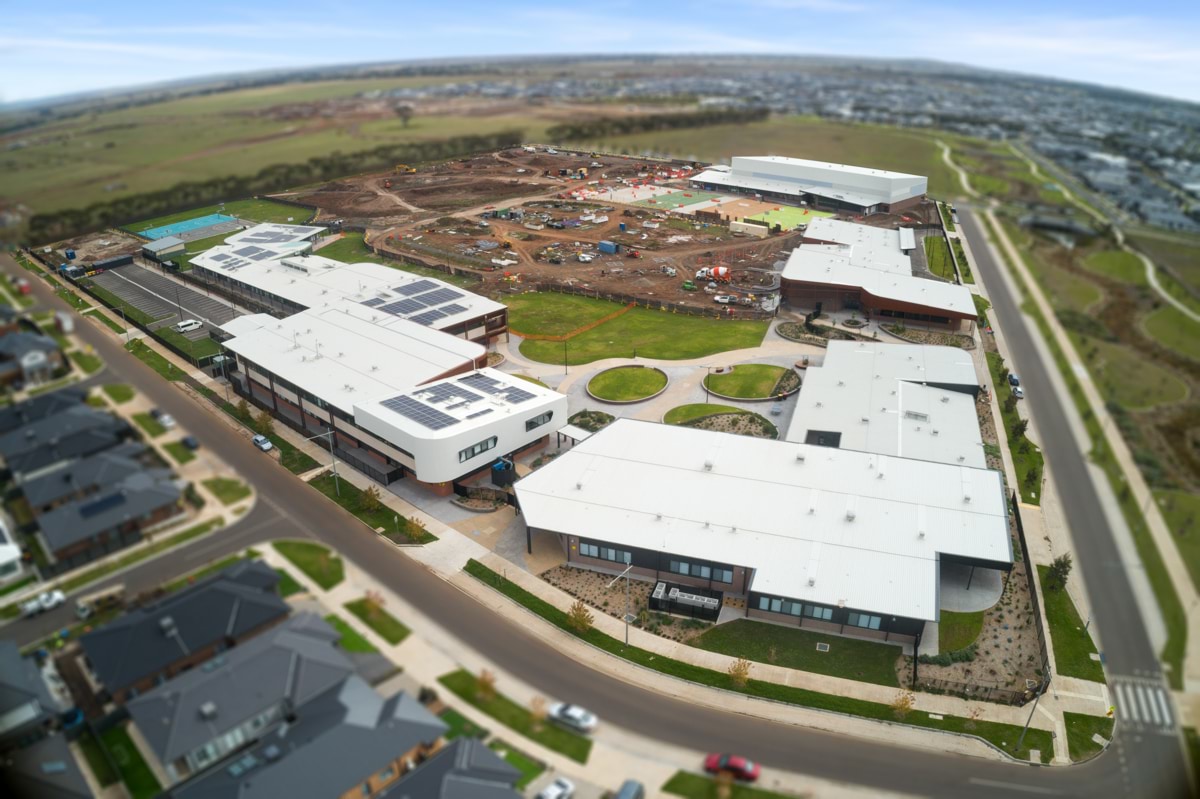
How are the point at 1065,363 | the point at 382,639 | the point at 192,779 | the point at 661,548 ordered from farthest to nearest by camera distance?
1. the point at 661,548
2. the point at 382,639
3. the point at 192,779
4. the point at 1065,363

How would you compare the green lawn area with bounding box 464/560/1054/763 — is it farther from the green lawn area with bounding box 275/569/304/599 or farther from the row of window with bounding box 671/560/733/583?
the green lawn area with bounding box 275/569/304/599

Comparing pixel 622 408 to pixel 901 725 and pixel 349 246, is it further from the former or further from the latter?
pixel 349 246

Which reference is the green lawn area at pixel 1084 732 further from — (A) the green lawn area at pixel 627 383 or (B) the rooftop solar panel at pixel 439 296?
(B) the rooftop solar panel at pixel 439 296

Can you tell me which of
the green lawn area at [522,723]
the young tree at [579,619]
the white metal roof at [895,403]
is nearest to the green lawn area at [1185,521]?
the green lawn area at [522,723]

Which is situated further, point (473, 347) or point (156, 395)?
point (473, 347)

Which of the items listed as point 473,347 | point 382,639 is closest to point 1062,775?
point 382,639

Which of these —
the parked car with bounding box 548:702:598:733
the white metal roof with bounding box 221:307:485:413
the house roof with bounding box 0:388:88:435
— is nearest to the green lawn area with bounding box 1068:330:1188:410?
the house roof with bounding box 0:388:88:435
